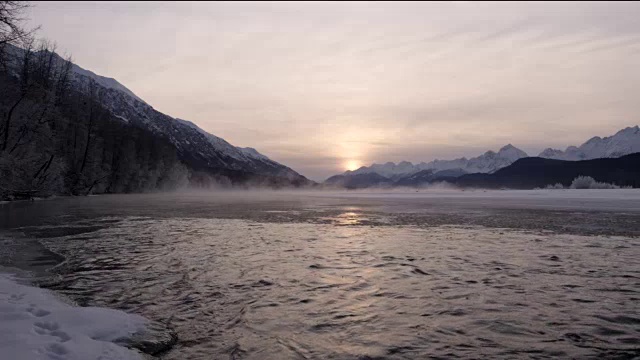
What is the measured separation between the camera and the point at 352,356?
23.5 ft

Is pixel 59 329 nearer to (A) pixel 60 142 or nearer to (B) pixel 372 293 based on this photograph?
(B) pixel 372 293

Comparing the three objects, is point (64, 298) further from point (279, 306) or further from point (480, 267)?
point (480, 267)

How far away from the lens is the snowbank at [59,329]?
680 centimetres

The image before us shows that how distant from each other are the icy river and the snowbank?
0.80 metres

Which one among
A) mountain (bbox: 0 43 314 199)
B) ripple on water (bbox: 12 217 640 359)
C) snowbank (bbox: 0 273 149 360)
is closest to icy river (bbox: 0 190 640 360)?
ripple on water (bbox: 12 217 640 359)

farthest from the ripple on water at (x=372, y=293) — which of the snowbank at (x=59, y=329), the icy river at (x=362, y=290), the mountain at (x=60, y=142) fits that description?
the mountain at (x=60, y=142)

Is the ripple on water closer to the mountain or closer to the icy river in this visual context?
the icy river

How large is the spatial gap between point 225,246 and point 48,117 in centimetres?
5229

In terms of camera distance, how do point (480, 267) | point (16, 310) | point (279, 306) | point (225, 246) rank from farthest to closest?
point (225, 246), point (480, 267), point (279, 306), point (16, 310)

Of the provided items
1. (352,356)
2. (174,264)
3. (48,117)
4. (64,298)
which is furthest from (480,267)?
→ (48,117)

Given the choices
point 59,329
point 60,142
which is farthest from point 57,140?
point 59,329

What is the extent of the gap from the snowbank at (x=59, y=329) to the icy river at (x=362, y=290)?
2.64ft

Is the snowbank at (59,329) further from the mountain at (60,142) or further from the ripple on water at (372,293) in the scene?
the mountain at (60,142)

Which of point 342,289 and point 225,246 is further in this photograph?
point 225,246
